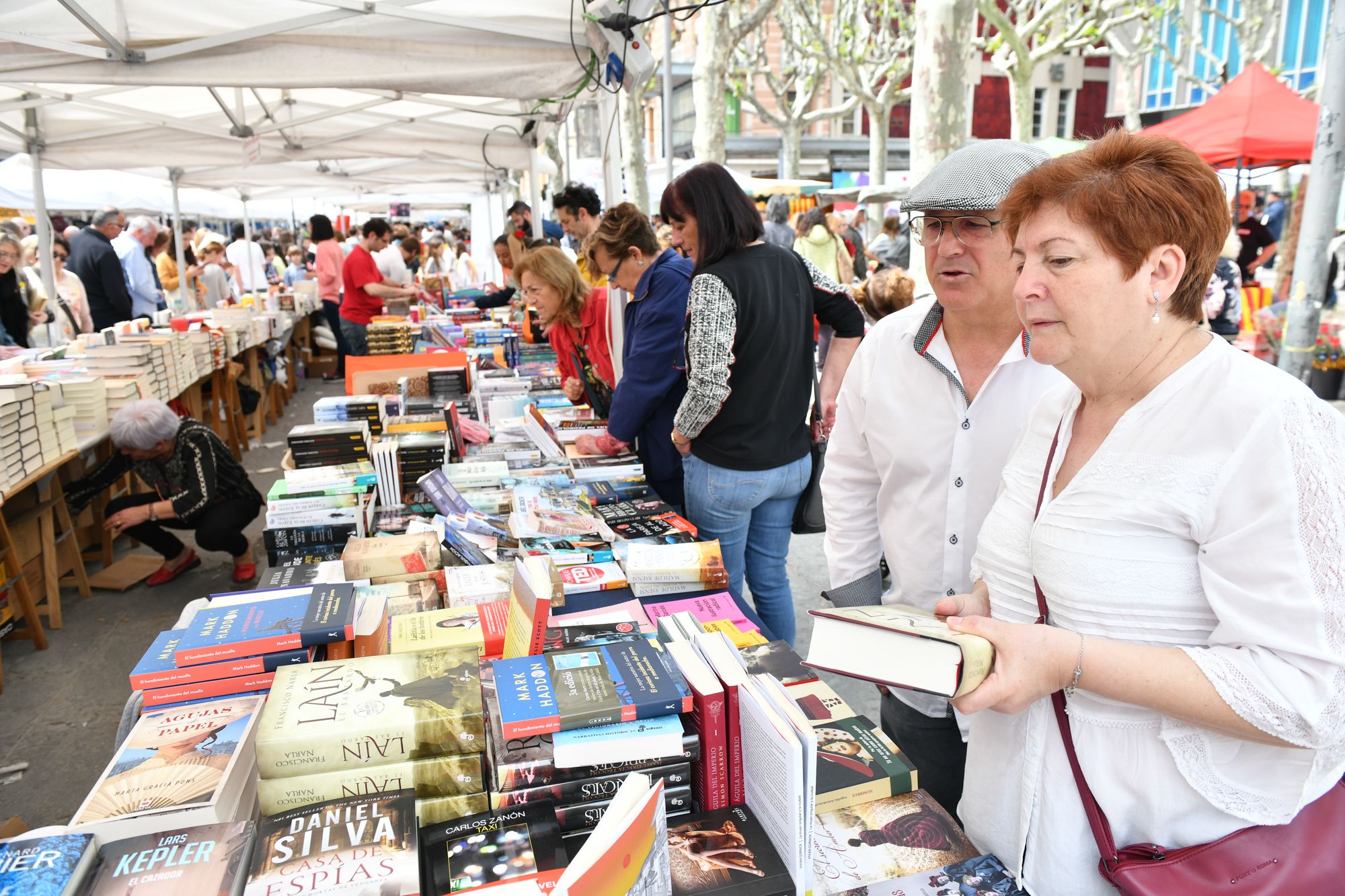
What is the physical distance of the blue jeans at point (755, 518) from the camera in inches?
114

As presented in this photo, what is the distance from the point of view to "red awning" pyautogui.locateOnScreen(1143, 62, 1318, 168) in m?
7.98

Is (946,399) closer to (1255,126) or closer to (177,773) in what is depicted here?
(177,773)

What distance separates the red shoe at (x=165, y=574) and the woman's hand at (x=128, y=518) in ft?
1.26

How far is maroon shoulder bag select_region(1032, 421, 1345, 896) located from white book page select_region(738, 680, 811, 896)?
1.35 ft

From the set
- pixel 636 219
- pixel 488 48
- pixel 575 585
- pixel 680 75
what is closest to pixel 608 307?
pixel 636 219

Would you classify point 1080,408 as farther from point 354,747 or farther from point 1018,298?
point 354,747

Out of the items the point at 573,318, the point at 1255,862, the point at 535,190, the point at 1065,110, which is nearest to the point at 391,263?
the point at 535,190

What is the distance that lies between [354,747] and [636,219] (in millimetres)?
2402

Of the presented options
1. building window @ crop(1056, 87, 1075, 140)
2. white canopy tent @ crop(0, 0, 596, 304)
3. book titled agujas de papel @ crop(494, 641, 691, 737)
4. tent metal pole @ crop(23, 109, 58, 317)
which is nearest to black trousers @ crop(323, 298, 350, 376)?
tent metal pole @ crop(23, 109, 58, 317)

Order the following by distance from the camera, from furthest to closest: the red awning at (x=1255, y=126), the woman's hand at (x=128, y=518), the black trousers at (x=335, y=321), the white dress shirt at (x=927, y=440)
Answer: the black trousers at (x=335, y=321) → the red awning at (x=1255, y=126) → the woman's hand at (x=128, y=518) → the white dress shirt at (x=927, y=440)

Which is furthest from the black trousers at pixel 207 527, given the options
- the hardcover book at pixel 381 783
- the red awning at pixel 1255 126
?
the red awning at pixel 1255 126

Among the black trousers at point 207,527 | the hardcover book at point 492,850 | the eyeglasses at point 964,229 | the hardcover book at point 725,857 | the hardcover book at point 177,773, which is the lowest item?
the black trousers at point 207,527

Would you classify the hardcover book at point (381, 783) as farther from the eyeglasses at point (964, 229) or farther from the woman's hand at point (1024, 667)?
the eyeglasses at point (964, 229)

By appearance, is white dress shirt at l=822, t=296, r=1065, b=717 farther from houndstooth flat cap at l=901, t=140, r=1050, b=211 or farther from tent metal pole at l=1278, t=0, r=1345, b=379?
tent metal pole at l=1278, t=0, r=1345, b=379
